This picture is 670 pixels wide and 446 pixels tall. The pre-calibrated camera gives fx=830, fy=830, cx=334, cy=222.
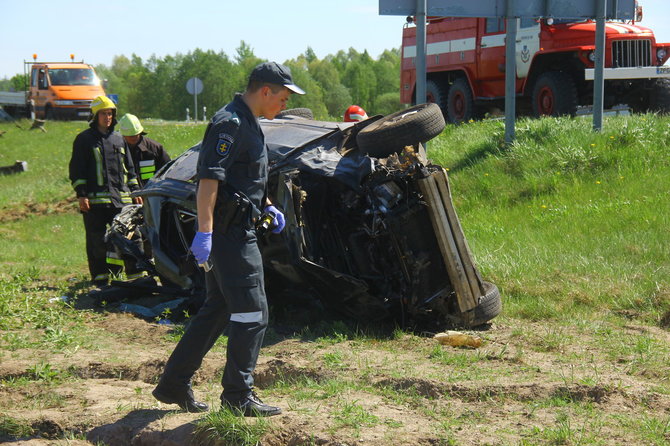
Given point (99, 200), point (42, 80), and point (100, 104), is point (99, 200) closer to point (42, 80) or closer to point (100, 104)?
point (100, 104)

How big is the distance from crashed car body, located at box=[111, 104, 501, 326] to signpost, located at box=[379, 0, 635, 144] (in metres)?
3.96

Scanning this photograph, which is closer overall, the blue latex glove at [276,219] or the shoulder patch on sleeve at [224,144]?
the shoulder patch on sleeve at [224,144]

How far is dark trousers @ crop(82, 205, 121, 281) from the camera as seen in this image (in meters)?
8.53

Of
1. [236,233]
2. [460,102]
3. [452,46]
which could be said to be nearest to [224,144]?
[236,233]

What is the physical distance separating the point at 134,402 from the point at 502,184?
6767 mm

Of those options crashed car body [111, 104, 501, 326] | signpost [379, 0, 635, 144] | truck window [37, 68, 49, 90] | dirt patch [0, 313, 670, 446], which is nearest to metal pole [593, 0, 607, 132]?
signpost [379, 0, 635, 144]

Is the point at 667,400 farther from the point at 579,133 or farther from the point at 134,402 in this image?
the point at 579,133

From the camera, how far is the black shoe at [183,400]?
4.45 meters

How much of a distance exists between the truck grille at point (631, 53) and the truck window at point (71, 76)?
23.1 meters

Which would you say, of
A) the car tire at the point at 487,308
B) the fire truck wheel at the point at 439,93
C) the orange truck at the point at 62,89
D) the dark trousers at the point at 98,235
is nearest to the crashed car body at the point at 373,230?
the car tire at the point at 487,308

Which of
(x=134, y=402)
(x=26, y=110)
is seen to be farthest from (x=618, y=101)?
(x=26, y=110)

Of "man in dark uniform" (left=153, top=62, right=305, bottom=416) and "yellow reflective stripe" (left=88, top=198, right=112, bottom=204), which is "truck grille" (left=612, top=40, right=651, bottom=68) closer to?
"yellow reflective stripe" (left=88, top=198, right=112, bottom=204)

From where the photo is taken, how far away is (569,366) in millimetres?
5094

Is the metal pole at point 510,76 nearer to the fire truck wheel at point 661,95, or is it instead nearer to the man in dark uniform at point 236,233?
the fire truck wheel at point 661,95
